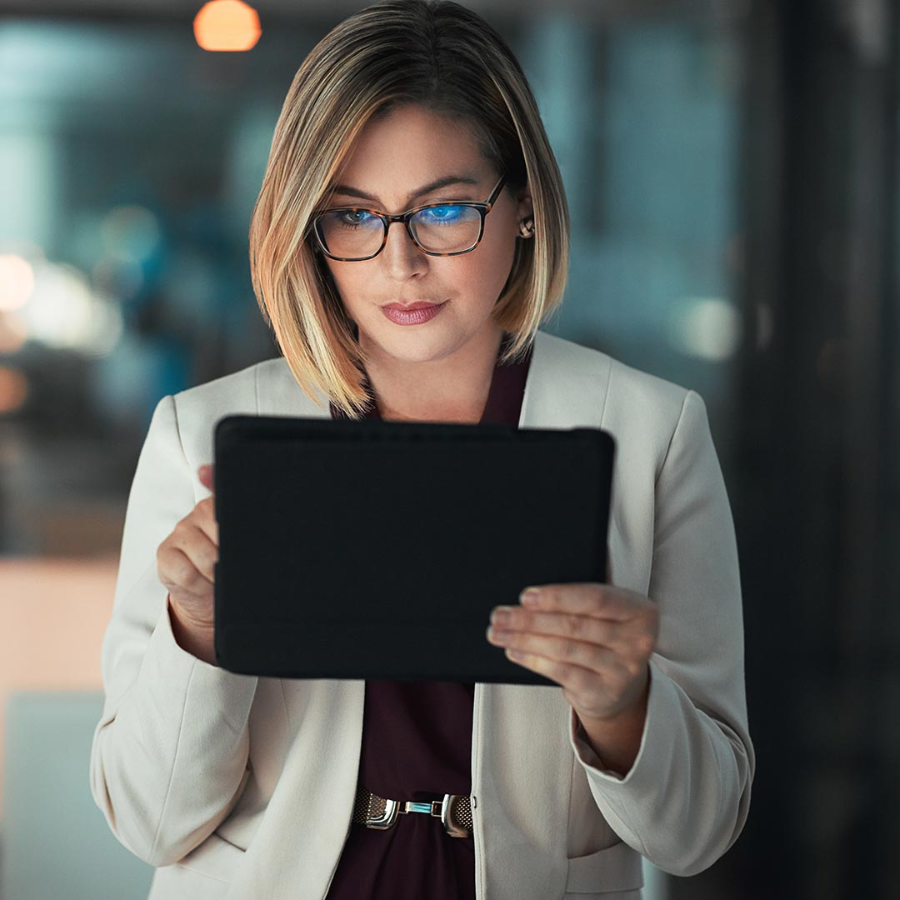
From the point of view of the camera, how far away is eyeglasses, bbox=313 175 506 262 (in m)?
1.21

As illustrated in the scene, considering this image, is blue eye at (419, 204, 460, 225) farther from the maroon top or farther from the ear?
the maroon top

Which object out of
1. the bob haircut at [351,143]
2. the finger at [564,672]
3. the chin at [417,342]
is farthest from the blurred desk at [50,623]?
the finger at [564,672]

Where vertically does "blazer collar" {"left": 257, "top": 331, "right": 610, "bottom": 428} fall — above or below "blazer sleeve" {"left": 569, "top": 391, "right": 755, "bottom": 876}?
above

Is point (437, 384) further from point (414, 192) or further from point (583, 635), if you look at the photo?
point (583, 635)

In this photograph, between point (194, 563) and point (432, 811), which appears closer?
point (194, 563)

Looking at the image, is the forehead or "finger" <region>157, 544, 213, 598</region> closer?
"finger" <region>157, 544, 213, 598</region>

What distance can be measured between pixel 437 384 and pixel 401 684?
1.18 feet

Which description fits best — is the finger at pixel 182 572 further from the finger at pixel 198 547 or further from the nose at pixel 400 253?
the nose at pixel 400 253

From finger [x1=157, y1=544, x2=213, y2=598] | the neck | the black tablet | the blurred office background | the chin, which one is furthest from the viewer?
the blurred office background

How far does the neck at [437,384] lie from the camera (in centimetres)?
138

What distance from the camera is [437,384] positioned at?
4.56ft

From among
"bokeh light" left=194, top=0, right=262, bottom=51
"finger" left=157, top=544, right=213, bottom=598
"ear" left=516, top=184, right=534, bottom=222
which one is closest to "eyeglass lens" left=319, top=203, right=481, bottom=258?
"ear" left=516, top=184, right=534, bottom=222

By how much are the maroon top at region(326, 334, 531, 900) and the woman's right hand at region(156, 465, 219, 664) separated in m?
0.23

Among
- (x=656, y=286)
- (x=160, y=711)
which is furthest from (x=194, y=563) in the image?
(x=656, y=286)
